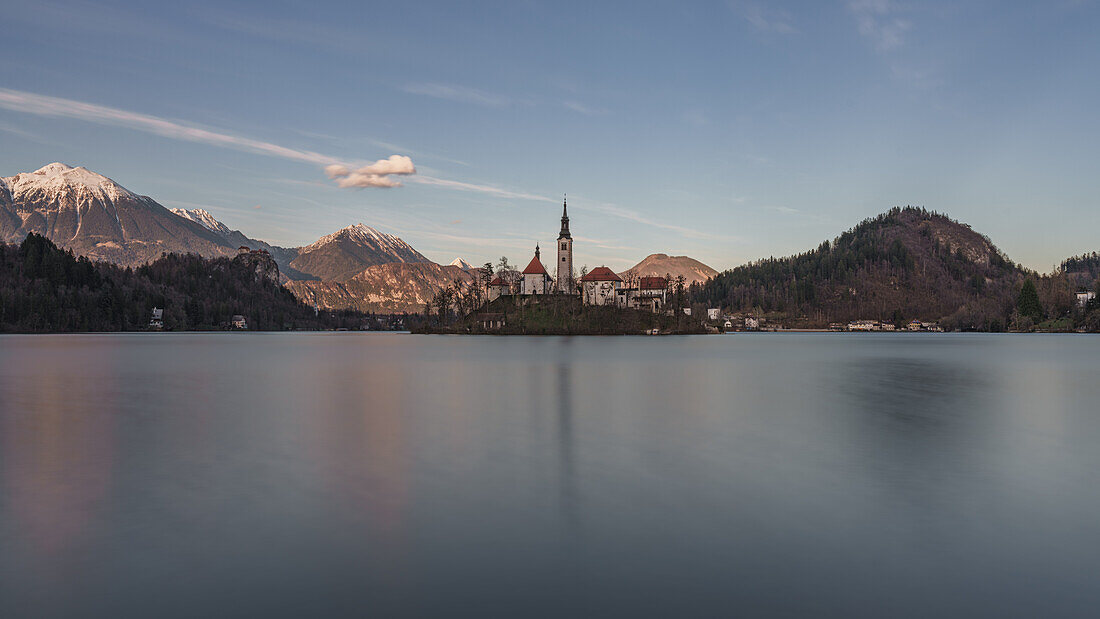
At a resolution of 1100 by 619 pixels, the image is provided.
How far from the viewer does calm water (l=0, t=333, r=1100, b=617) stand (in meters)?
11.0

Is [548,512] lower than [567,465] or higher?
higher

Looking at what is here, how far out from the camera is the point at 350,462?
2330 cm

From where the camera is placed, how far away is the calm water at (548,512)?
11.0 metres

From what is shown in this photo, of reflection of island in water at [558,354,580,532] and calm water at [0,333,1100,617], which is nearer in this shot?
calm water at [0,333,1100,617]

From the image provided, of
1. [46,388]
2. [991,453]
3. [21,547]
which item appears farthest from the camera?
[46,388]

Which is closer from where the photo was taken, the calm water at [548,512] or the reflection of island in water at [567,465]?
the calm water at [548,512]

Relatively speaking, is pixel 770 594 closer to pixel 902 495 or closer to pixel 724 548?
pixel 724 548

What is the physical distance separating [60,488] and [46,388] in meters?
42.1

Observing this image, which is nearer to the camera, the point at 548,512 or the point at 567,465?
the point at 548,512

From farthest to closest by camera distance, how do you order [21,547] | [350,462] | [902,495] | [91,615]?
[350,462], [902,495], [21,547], [91,615]

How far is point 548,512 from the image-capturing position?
1650 cm

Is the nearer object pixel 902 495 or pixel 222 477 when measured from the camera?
pixel 902 495

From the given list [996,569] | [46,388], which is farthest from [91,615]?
[46,388]

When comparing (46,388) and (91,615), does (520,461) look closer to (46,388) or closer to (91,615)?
(91,615)
